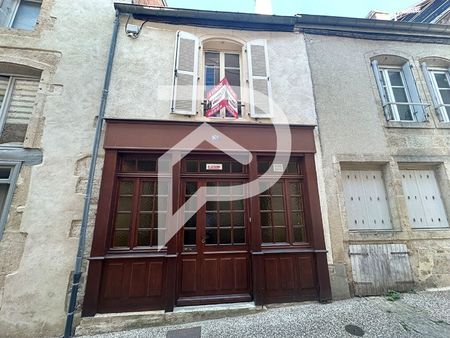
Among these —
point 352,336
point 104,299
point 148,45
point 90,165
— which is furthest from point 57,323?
point 148,45

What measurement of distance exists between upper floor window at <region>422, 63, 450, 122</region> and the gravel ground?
158 inches

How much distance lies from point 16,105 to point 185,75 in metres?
3.26

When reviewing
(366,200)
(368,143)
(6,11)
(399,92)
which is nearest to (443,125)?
(399,92)

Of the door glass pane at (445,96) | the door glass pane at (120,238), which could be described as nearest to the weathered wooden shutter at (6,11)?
the door glass pane at (120,238)

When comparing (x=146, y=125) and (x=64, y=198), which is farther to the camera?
(x=146, y=125)

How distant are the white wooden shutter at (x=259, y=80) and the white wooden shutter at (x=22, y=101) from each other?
14.1ft

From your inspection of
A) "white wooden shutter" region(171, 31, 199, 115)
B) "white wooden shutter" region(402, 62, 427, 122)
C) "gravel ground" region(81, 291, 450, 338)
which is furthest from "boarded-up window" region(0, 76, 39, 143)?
"white wooden shutter" region(402, 62, 427, 122)

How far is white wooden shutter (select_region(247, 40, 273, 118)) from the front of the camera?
14.4 ft

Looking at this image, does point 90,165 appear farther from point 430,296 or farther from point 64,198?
point 430,296

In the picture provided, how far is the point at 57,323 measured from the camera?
316 cm

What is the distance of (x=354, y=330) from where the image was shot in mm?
2902

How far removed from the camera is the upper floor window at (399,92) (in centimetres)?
485

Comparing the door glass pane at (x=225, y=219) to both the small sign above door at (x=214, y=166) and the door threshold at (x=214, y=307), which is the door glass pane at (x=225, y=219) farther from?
the door threshold at (x=214, y=307)

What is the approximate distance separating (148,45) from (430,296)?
728 centimetres
